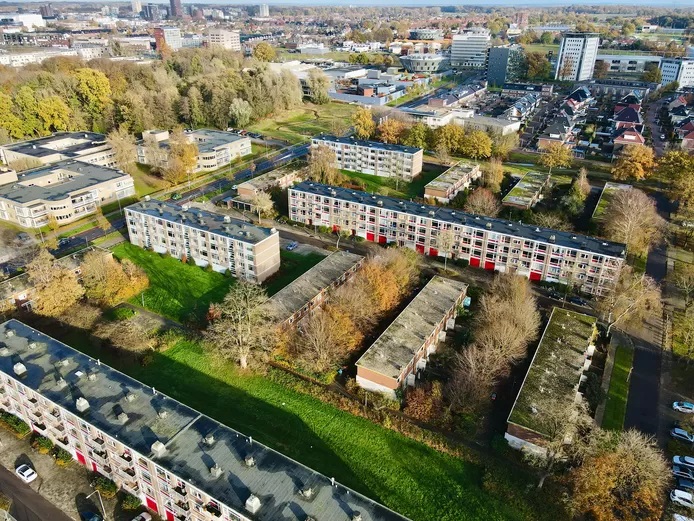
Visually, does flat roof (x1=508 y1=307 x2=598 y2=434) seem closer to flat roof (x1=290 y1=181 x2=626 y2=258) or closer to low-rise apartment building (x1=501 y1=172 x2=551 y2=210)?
flat roof (x1=290 y1=181 x2=626 y2=258)

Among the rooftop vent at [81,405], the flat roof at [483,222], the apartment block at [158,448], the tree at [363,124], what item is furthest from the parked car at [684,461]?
the tree at [363,124]

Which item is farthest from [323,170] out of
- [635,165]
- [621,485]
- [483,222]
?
[621,485]

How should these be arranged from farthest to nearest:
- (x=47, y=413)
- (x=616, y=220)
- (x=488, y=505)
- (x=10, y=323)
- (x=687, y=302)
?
(x=616, y=220) < (x=687, y=302) < (x=10, y=323) < (x=47, y=413) < (x=488, y=505)

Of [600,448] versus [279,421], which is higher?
[600,448]

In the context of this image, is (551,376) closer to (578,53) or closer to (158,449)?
(158,449)

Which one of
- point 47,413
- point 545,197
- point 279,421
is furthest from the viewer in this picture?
point 545,197

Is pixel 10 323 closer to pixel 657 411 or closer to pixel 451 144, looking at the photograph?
pixel 657 411

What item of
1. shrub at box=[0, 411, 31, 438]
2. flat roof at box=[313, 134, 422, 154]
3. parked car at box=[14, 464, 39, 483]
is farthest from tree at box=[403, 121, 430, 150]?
parked car at box=[14, 464, 39, 483]

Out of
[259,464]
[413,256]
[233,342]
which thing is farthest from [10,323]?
[413,256]
